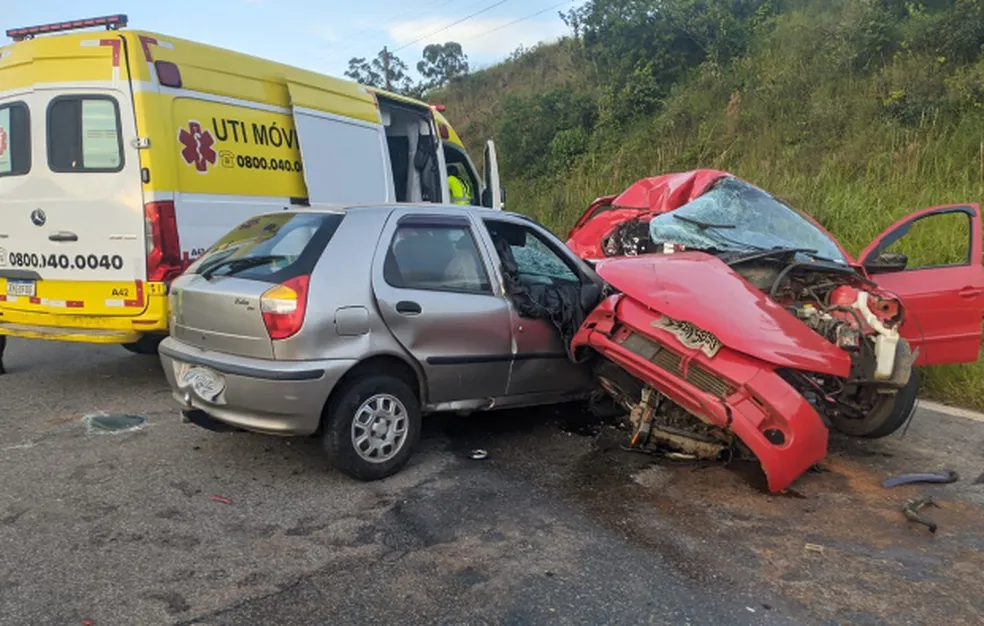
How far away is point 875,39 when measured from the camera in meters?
13.3

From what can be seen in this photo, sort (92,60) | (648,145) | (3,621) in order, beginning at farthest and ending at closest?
1. (648,145)
2. (92,60)
3. (3,621)

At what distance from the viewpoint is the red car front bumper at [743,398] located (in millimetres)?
3723

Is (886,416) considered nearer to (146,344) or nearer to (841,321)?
(841,321)

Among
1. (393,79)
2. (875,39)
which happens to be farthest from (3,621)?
(393,79)

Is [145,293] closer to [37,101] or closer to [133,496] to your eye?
[37,101]

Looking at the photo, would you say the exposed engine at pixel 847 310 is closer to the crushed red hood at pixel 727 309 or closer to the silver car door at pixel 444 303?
the crushed red hood at pixel 727 309

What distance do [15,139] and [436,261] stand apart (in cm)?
384

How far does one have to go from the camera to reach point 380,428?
4.11 metres

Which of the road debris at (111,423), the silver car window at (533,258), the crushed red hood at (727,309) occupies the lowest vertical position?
the road debris at (111,423)

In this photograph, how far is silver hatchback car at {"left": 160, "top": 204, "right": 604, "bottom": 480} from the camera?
3842 mm

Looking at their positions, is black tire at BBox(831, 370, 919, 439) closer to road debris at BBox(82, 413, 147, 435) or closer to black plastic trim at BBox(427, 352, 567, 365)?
black plastic trim at BBox(427, 352, 567, 365)

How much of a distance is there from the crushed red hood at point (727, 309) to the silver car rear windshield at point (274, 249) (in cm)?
177

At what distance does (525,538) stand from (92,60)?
15.8ft

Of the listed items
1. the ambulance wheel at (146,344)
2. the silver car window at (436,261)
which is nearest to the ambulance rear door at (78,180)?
the ambulance wheel at (146,344)
